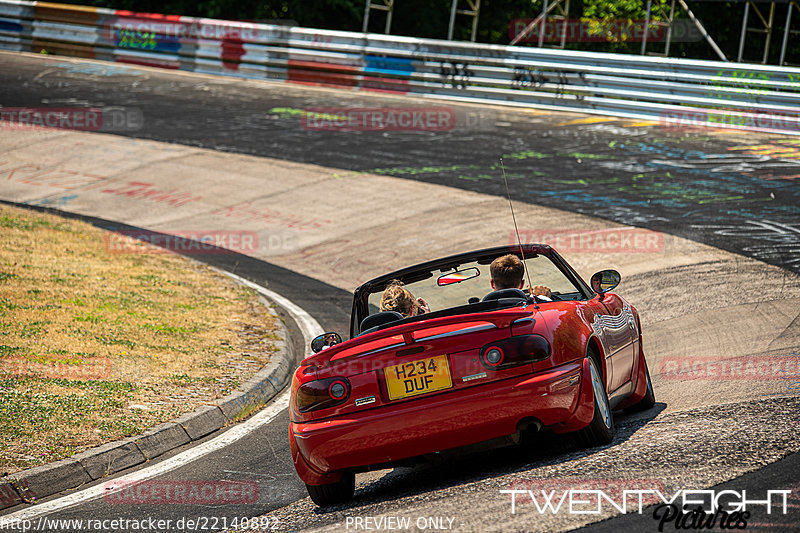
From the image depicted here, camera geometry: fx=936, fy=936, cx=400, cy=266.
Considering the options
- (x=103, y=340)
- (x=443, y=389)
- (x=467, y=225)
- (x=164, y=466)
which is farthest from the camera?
(x=467, y=225)

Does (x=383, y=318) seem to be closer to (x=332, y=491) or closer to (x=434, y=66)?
(x=332, y=491)

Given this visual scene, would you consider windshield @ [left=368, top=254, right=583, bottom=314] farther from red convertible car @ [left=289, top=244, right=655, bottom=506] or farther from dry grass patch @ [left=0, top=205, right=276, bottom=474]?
dry grass patch @ [left=0, top=205, right=276, bottom=474]

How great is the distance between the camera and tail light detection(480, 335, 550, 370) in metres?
5.10

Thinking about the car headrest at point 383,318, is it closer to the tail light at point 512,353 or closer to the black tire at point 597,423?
the tail light at point 512,353

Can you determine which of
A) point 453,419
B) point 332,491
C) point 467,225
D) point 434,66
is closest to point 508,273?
point 453,419

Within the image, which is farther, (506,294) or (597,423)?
(506,294)

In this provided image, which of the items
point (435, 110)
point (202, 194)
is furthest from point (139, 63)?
point (202, 194)

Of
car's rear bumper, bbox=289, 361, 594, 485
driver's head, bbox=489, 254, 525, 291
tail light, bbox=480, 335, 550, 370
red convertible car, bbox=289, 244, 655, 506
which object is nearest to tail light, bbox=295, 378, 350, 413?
red convertible car, bbox=289, 244, 655, 506

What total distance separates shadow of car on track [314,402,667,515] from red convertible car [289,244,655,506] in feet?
0.27

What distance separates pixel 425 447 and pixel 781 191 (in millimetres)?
11219

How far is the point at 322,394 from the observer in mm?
5301

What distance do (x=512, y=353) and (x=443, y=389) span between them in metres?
0.42

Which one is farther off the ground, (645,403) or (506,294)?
(506,294)

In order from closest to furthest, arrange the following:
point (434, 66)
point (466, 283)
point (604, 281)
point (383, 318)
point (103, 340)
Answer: point (383, 318), point (604, 281), point (466, 283), point (103, 340), point (434, 66)
